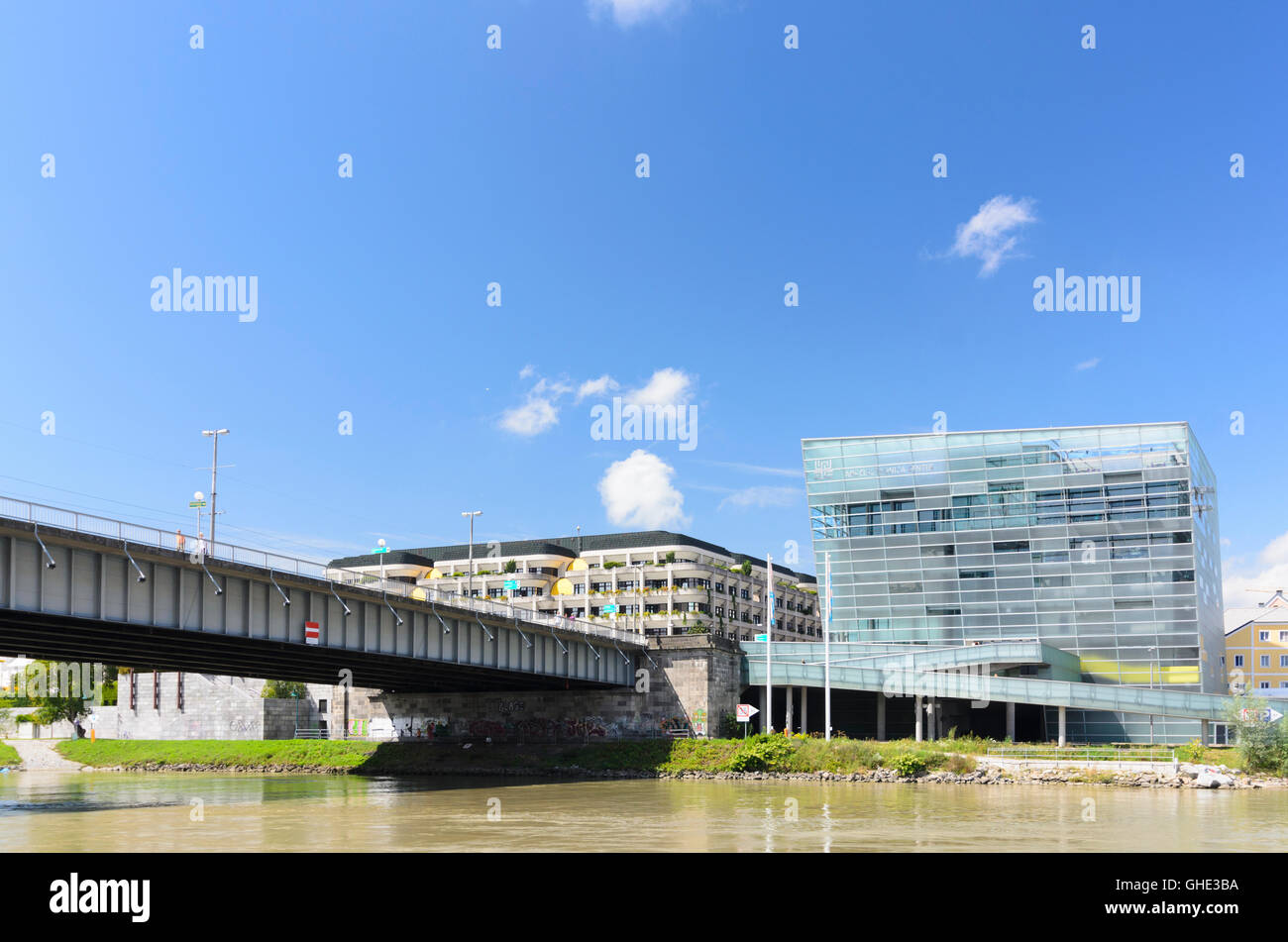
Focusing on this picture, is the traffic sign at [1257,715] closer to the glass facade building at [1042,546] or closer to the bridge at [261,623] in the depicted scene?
the glass facade building at [1042,546]

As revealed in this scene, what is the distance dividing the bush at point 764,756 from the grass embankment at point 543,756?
6 cm

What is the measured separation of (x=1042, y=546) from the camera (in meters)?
102

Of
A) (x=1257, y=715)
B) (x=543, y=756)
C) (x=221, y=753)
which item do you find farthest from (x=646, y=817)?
(x=221, y=753)

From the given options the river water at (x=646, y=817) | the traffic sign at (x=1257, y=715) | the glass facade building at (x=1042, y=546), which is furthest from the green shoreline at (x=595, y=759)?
the glass facade building at (x=1042, y=546)

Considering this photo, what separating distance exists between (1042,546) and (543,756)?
4908cm

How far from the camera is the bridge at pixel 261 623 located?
43844 millimetres

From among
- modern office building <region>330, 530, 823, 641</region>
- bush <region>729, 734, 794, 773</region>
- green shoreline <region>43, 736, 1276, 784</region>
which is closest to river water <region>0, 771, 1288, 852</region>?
green shoreline <region>43, 736, 1276, 784</region>

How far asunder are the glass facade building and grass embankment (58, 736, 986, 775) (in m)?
31.1

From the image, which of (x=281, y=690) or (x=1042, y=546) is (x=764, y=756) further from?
(x=281, y=690)

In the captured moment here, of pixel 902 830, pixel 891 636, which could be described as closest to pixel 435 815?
pixel 902 830
